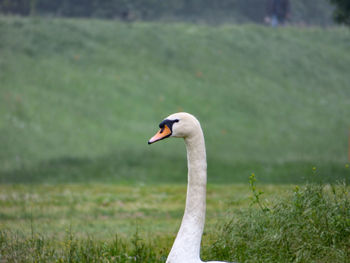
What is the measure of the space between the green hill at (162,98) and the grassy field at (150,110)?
5 cm

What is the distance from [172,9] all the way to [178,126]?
2269 centimetres

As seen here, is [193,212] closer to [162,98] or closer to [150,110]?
[150,110]

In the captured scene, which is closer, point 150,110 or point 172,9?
point 150,110

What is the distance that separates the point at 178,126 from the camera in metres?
4.20

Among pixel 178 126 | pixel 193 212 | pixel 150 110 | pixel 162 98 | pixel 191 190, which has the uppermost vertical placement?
pixel 162 98

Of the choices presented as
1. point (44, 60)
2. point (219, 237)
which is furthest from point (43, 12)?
point (219, 237)

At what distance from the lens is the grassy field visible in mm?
14680

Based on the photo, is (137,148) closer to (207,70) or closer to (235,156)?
(235,156)

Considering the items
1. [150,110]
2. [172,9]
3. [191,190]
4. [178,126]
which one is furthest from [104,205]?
[172,9]

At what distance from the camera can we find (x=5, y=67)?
21516 millimetres

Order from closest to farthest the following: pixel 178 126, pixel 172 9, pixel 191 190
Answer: pixel 178 126, pixel 191 190, pixel 172 9

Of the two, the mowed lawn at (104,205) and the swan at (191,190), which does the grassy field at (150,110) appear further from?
the swan at (191,190)

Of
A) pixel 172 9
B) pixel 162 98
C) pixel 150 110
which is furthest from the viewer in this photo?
pixel 172 9

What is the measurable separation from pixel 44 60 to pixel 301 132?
34.0ft
